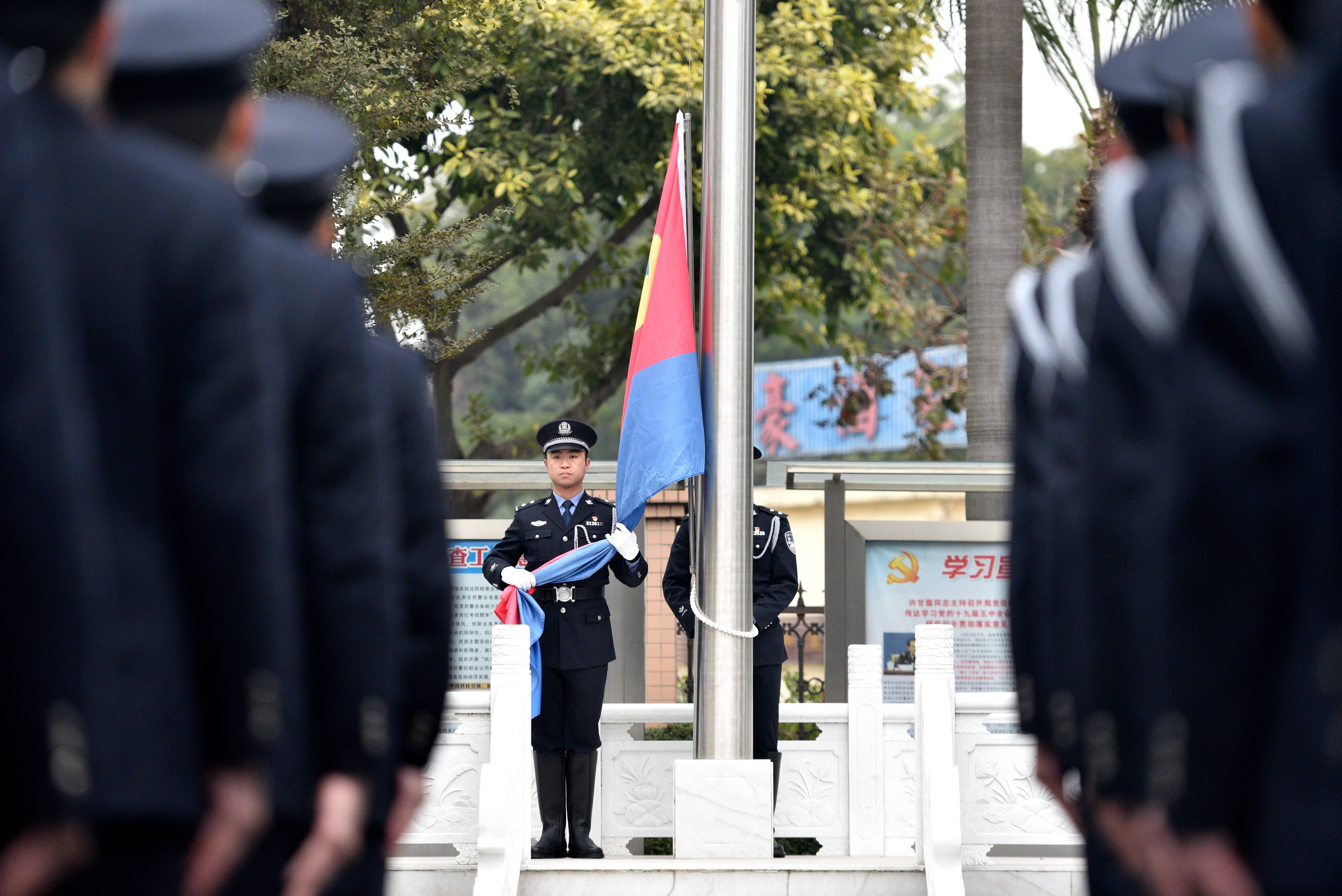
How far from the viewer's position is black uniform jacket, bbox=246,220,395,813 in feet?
7.07

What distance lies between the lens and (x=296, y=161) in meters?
2.65

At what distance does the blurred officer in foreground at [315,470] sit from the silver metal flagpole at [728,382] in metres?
4.65

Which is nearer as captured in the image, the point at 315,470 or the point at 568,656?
the point at 315,470

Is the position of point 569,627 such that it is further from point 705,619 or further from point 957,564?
point 957,564

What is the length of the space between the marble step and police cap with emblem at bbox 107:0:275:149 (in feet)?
16.3

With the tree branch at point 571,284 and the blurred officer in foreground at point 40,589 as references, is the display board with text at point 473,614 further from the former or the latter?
the blurred officer in foreground at point 40,589

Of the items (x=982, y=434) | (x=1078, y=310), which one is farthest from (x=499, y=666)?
(x=1078, y=310)

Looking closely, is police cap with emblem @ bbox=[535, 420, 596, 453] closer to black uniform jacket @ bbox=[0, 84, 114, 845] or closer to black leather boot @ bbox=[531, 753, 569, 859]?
black leather boot @ bbox=[531, 753, 569, 859]

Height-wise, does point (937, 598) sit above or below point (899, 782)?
above

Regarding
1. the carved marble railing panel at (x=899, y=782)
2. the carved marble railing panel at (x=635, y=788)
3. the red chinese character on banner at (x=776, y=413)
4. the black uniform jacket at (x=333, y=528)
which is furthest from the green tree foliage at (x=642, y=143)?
the red chinese character on banner at (x=776, y=413)

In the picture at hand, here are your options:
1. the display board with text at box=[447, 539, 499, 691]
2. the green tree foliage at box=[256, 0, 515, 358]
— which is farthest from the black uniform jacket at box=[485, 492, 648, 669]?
the green tree foliage at box=[256, 0, 515, 358]

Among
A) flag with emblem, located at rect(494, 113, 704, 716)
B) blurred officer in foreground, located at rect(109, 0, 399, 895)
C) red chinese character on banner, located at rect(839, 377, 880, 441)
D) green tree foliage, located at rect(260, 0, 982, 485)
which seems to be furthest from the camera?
red chinese character on banner, located at rect(839, 377, 880, 441)

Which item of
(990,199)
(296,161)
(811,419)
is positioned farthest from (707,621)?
(811,419)

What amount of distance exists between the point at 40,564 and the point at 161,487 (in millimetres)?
198
